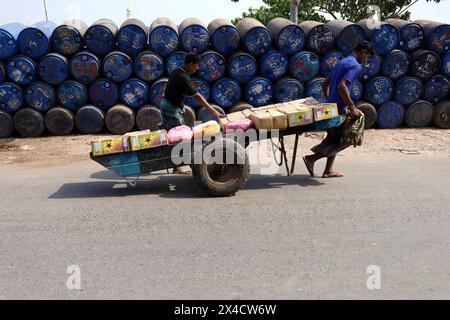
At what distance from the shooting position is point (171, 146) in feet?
17.4

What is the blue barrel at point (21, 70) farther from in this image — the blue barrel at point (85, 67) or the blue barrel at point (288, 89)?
the blue barrel at point (288, 89)

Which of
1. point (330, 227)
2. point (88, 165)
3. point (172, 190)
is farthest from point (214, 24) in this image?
point (330, 227)

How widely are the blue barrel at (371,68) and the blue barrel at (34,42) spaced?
6.02 metres

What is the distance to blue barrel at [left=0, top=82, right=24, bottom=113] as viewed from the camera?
8.61 m

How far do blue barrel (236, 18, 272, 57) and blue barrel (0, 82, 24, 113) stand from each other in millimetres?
4308

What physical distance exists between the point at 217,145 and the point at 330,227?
1615 mm

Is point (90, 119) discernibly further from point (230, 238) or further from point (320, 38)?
point (230, 238)

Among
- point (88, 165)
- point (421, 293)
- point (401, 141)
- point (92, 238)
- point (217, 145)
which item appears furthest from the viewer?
point (401, 141)

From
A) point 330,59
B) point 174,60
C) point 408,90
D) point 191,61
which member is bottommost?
point 408,90

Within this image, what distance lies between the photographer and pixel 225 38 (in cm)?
892

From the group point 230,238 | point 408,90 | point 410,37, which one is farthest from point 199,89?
point 230,238

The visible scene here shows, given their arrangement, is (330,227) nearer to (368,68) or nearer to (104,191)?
(104,191)

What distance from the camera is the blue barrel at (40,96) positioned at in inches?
342

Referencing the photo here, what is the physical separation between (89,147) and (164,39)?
96.0 inches
